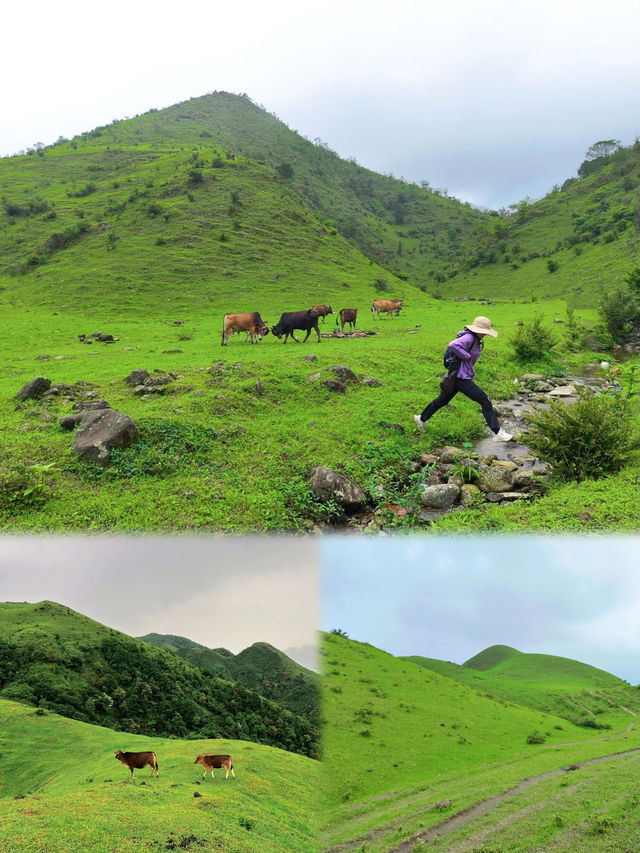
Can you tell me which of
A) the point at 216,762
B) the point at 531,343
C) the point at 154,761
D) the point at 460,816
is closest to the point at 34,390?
the point at 154,761

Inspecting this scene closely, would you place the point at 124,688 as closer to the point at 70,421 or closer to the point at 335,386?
the point at 70,421

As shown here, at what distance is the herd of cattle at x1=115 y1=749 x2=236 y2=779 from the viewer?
7.50 meters

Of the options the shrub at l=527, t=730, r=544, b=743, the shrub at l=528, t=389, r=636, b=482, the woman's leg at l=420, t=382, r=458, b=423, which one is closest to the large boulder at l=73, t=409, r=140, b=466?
the woman's leg at l=420, t=382, r=458, b=423

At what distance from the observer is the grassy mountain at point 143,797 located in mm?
5423

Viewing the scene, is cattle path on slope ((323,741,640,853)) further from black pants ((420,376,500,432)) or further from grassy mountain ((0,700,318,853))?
black pants ((420,376,500,432))

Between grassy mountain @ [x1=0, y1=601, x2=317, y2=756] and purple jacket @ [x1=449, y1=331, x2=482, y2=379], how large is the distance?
24.6ft

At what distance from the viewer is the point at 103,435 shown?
9531mm

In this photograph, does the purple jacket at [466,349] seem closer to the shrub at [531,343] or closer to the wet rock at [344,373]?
the wet rock at [344,373]

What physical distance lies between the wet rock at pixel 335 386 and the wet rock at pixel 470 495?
18.2 ft

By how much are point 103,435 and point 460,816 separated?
907 centimetres

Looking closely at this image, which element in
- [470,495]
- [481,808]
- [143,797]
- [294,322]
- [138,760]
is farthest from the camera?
[294,322]

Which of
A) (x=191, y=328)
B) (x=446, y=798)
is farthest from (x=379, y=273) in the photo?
(x=446, y=798)

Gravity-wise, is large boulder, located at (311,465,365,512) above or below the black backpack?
below

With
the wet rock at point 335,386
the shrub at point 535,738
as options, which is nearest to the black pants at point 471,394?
the wet rock at point 335,386
